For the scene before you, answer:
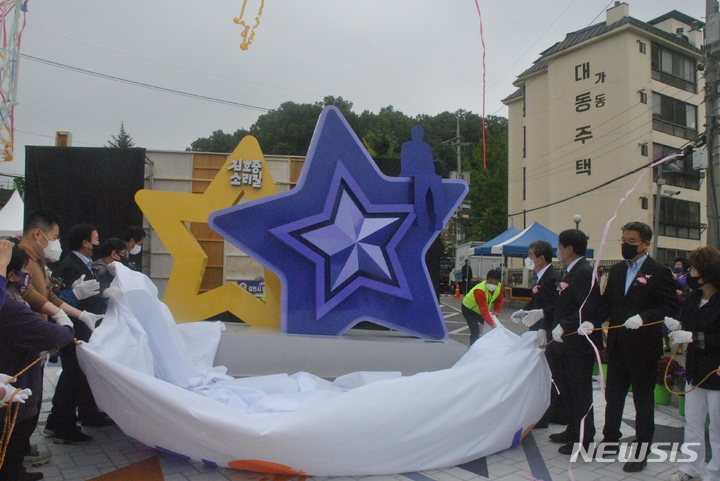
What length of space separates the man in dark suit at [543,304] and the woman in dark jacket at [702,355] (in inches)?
41.5

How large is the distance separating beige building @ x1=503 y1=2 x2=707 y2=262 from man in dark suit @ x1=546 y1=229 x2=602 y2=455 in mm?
17532

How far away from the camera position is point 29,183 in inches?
404

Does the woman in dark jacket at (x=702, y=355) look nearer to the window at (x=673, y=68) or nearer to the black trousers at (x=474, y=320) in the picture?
the black trousers at (x=474, y=320)

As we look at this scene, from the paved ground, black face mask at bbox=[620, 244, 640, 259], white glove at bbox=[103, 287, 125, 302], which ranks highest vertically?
black face mask at bbox=[620, 244, 640, 259]

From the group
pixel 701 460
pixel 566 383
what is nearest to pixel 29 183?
pixel 566 383

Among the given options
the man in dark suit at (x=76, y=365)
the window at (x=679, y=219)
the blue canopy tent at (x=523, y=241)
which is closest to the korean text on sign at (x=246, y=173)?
the man in dark suit at (x=76, y=365)

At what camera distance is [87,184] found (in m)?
10.6

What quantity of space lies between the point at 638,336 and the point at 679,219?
70.1 feet

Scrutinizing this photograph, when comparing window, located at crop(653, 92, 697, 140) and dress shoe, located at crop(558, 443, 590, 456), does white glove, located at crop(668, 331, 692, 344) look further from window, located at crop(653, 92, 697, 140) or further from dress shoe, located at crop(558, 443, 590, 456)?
window, located at crop(653, 92, 697, 140)

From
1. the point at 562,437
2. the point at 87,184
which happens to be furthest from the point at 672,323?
the point at 87,184

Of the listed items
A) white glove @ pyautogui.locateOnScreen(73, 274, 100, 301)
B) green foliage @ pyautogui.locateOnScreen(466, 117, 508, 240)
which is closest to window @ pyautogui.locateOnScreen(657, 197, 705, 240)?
green foliage @ pyautogui.locateOnScreen(466, 117, 508, 240)

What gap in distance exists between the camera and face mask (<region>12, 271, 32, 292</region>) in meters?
3.02

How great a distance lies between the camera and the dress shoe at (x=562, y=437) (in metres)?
4.23

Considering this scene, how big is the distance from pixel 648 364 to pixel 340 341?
3179 mm
